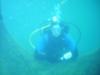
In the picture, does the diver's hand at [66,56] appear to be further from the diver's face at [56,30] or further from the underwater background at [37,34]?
the diver's face at [56,30]

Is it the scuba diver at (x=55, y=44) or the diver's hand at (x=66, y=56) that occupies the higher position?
the scuba diver at (x=55, y=44)

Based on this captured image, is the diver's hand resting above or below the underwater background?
below

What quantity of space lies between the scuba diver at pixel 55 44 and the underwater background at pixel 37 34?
5cm

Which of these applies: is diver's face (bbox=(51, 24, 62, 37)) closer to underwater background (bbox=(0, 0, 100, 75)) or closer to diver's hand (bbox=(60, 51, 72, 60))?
underwater background (bbox=(0, 0, 100, 75))

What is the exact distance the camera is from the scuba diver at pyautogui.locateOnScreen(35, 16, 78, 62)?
2.03 m

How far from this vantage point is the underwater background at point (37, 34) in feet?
6.58

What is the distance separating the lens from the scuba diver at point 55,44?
2033 mm

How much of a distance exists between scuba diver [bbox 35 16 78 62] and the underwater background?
2.0 inches

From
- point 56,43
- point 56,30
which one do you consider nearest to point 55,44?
point 56,43

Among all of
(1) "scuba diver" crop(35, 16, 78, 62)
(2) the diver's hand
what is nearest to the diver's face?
(1) "scuba diver" crop(35, 16, 78, 62)

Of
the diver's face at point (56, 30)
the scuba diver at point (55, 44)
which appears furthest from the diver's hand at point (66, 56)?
the diver's face at point (56, 30)

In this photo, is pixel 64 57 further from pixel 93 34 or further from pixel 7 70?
pixel 7 70

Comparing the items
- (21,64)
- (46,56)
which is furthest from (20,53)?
(46,56)

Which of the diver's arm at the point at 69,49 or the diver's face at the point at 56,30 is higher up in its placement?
the diver's face at the point at 56,30
